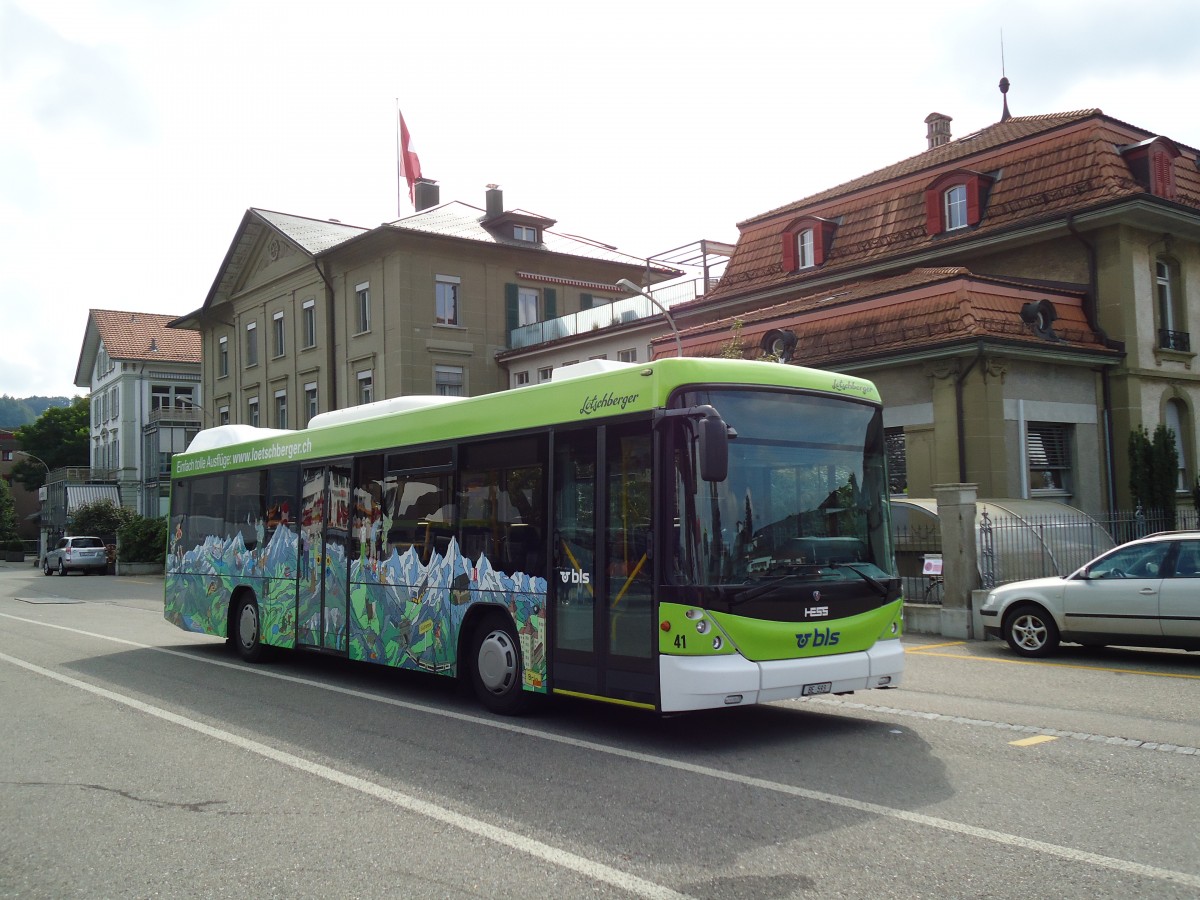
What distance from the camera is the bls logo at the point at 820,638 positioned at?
8039 mm

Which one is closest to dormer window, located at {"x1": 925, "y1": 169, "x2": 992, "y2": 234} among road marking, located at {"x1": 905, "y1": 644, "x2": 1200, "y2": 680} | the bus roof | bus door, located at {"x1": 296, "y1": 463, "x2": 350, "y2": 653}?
road marking, located at {"x1": 905, "y1": 644, "x2": 1200, "y2": 680}

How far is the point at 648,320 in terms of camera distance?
1355 inches

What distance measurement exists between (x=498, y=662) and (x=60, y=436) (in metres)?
95.5

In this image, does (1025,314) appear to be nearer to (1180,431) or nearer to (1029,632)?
(1180,431)

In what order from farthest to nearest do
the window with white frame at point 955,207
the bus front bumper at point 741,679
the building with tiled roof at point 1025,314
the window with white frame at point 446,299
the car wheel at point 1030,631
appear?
the window with white frame at point 446,299 → the window with white frame at point 955,207 → the building with tiled roof at point 1025,314 → the car wheel at point 1030,631 → the bus front bumper at point 741,679

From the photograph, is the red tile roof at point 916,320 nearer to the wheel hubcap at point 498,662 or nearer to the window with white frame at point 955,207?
the window with white frame at point 955,207

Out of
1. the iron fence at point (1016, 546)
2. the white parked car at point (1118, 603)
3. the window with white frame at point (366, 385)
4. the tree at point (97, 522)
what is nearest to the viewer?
the white parked car at point (1118, 603)

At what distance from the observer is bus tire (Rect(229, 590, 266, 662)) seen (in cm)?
1405

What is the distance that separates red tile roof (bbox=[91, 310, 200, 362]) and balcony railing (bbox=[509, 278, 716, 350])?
124ft

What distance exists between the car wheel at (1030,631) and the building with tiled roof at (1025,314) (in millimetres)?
9123

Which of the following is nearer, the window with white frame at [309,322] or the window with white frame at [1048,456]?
the window with white frame at [1048,456]

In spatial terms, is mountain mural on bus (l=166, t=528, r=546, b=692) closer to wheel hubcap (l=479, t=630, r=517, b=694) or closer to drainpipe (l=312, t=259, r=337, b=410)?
wheel hubcap (l=479, t=630, r=517, b=694)

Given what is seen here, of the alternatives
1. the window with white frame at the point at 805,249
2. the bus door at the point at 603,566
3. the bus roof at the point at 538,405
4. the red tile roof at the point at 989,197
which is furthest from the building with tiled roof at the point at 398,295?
the bus door at the point at 603,566

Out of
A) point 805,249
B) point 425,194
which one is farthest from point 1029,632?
point 425,194
